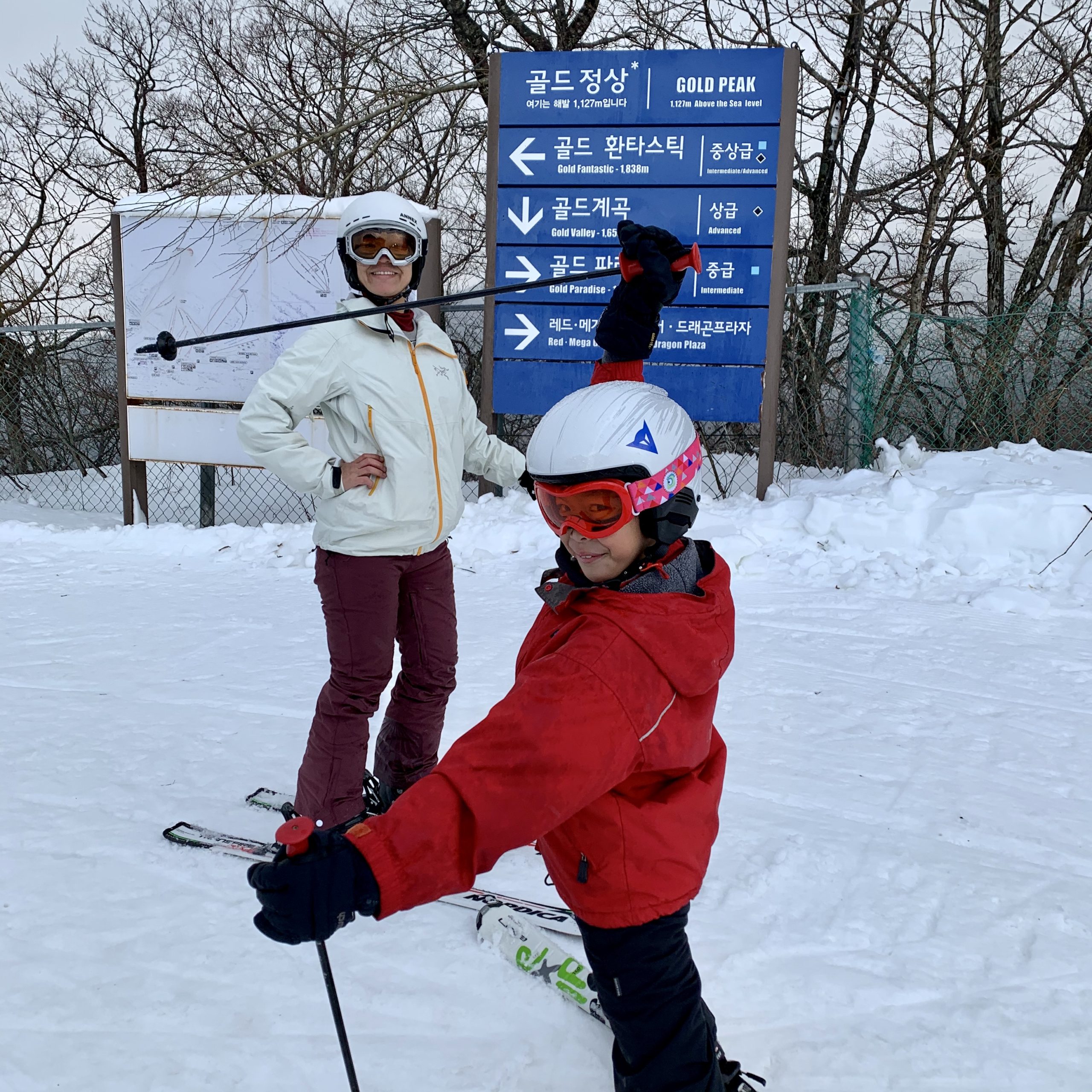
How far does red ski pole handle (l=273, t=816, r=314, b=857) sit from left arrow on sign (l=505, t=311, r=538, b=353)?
235 inches

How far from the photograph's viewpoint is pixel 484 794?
4.19ft

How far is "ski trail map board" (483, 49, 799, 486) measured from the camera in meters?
6.47

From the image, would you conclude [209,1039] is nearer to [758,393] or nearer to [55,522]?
[758,393]

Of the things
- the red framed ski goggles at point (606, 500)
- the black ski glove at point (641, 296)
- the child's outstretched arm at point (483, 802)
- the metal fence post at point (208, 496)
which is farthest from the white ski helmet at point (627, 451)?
the metal fence post at point (208, 496)

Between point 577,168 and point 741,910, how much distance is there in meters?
5.68

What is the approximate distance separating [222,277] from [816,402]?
478 centimetres

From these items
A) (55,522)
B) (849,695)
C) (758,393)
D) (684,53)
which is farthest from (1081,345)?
(55,522)

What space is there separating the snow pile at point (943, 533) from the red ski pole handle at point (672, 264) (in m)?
3.64

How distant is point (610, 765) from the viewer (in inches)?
52.4

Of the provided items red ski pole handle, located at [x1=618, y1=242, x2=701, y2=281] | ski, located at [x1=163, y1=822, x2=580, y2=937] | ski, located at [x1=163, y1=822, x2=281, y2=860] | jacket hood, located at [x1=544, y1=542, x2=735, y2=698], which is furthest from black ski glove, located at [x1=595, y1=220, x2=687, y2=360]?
ski, located at [x1=163, y1=822, x2=281, y2=860]

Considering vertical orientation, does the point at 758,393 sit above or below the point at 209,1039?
above

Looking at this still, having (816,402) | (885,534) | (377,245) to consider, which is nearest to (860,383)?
(816,402)

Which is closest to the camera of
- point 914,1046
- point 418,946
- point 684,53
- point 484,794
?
point 484,794

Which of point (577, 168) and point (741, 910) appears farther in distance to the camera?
point (577, 168)
